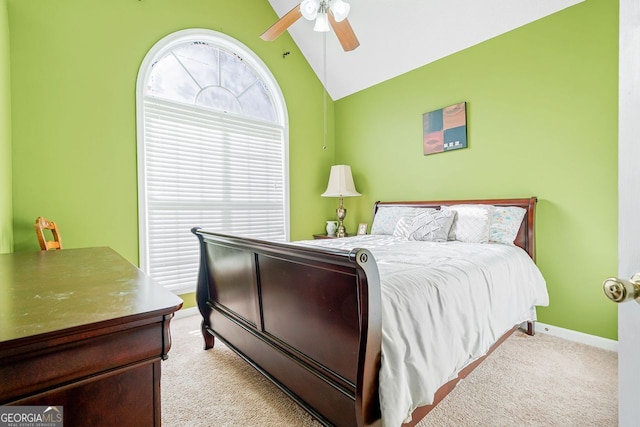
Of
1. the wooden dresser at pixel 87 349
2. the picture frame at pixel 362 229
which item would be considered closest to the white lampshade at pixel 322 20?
the wooden dresser at pixel 87 349

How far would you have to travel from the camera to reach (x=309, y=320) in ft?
4.51

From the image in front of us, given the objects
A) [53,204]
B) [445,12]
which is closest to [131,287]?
[53,204]

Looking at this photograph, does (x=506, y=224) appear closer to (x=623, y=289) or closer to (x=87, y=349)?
(x=623, y=289)

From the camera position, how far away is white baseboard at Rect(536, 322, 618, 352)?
2.26 meters

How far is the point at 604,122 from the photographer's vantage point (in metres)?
2.27

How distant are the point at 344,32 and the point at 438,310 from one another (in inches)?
84.6

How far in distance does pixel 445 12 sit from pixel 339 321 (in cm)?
313

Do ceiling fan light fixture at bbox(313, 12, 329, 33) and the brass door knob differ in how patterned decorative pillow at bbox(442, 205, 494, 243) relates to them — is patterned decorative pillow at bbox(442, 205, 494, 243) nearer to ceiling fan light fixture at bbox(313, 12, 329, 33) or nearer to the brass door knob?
ceiling fan light fixture at bbox(313, 12, 329, 33)

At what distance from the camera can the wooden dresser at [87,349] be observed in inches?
21.8

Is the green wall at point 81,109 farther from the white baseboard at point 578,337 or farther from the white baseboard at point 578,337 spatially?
the white baseboard at point 578,337

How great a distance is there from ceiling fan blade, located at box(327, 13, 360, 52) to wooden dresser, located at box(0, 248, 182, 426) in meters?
2.27

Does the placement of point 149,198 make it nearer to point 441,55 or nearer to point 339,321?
point 339,321

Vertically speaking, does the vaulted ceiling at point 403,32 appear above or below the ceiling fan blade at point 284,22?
above

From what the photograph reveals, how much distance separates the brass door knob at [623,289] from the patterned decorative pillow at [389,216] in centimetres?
275
